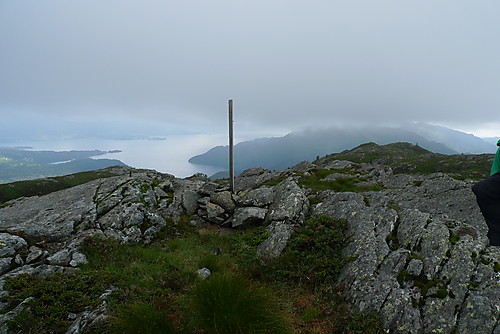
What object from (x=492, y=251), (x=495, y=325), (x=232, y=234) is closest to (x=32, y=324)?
(x=232, y=234)

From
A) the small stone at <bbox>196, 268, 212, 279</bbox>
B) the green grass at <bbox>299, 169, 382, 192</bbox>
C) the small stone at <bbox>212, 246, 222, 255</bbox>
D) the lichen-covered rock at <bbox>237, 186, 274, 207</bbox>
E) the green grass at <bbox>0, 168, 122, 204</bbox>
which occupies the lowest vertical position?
the green grass at <bbox>0, 168, 122, 204</bbox>

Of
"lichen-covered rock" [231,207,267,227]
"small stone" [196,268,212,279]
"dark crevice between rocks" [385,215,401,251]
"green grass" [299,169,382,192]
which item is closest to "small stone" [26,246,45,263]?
"small stone" [196,268,212,279]

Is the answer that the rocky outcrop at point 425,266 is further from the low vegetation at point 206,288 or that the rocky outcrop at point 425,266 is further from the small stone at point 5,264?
the small stone at point 5,264

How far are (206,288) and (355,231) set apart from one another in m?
7.98

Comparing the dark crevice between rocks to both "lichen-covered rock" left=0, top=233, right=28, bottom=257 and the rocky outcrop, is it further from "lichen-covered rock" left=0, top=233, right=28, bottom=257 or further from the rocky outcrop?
"lichen-covered rock" left=0, top=233, right=28, bottom=257

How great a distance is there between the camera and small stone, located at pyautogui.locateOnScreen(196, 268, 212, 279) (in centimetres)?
935

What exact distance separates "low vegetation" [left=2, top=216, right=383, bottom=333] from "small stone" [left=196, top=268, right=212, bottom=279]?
0.21 m

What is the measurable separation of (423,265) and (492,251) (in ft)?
7.40

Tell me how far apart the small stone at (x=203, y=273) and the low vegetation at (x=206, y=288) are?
0.70 feet

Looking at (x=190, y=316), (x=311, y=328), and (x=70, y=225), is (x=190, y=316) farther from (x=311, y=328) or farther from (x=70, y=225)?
(x=70, y=225)

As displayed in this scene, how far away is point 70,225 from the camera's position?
41.0ft

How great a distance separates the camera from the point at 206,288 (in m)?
6.07

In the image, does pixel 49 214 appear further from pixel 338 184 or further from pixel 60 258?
pixel 338 184

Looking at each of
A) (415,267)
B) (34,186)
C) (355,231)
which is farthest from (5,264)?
(34,186)
